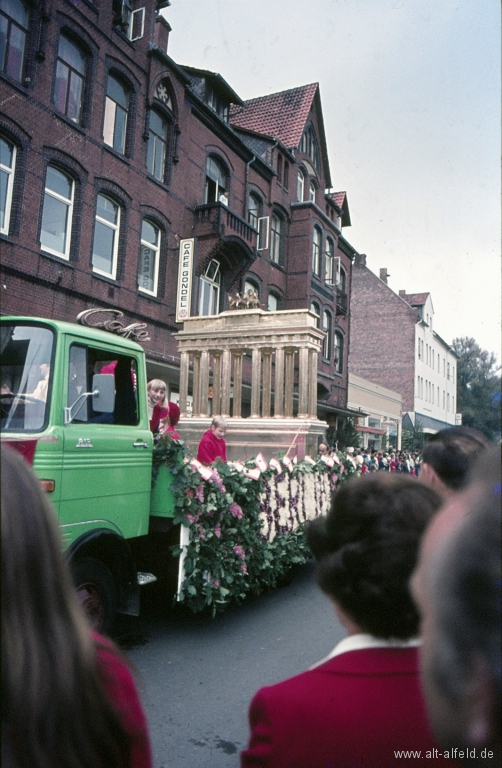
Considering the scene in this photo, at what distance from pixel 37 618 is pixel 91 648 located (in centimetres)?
11

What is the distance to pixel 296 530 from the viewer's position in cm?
694

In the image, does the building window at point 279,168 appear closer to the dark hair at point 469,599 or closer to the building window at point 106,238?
the building window at point 106,238

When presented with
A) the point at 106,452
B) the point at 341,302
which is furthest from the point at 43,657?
the point at 341,302

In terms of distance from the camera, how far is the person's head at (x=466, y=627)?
618 millimetres

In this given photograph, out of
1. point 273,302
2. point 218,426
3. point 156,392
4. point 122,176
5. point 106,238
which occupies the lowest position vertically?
point 218,426

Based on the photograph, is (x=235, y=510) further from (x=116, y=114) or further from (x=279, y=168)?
(x=279, y=168)

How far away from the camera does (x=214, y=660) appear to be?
4926mm

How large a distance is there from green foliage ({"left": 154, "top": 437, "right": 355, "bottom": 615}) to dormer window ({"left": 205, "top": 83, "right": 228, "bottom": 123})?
58.7 feet

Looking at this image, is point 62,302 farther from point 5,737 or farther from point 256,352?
point 5,737

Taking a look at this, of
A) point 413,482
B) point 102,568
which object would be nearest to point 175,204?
point 102,568

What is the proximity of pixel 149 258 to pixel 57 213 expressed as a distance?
358 cm

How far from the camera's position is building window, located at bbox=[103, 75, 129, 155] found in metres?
15.5

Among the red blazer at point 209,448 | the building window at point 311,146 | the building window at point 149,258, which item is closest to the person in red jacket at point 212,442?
the red blazer at point 209,448

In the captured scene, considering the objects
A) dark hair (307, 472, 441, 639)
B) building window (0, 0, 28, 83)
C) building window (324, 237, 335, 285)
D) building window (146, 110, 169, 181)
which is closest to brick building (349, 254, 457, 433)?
building window (324, 237, 335, 285)
